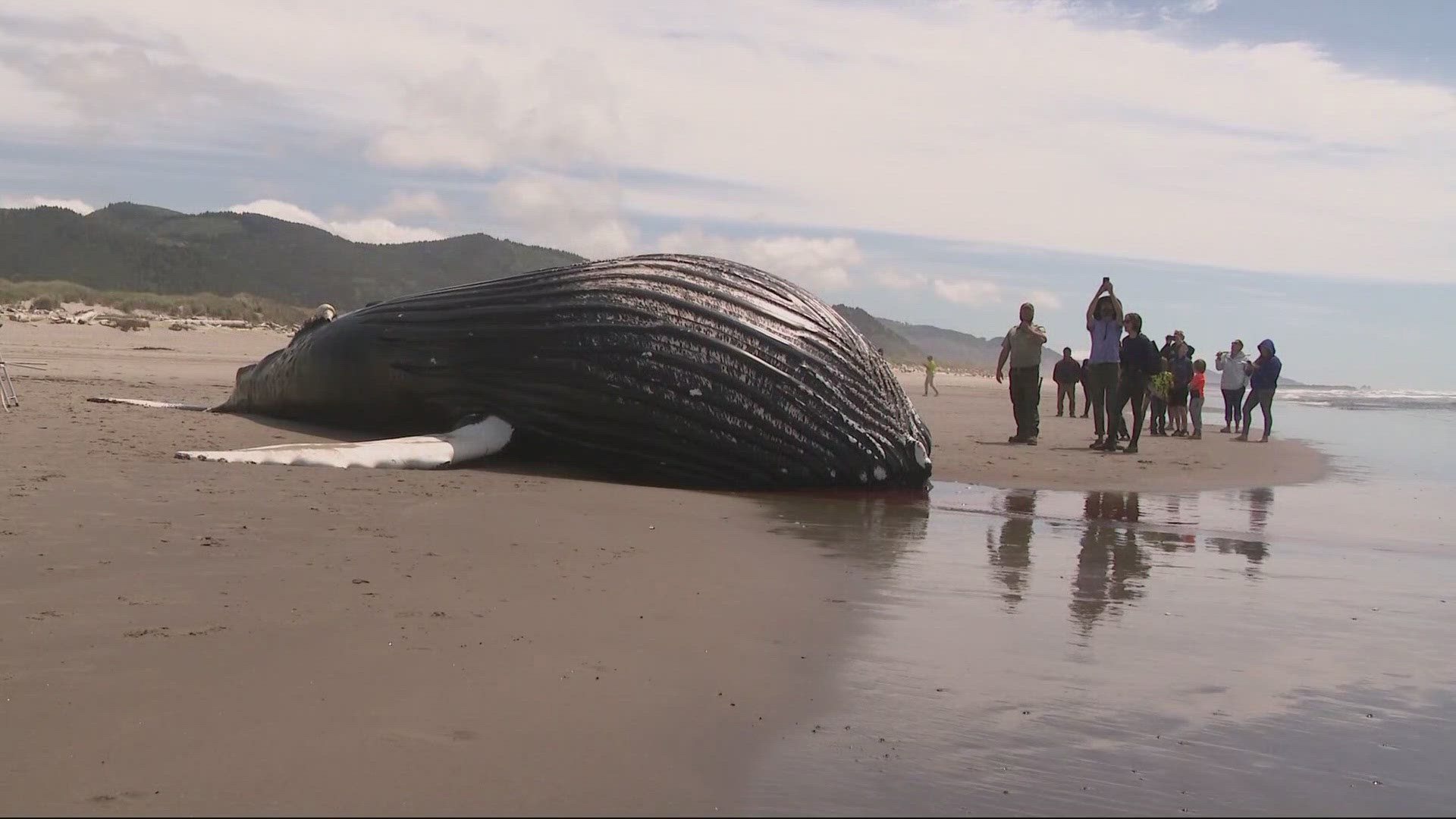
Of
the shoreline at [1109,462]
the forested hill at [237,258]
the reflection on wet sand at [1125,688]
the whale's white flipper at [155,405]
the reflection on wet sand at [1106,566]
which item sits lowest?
the reflection on wet sand at [1125,688]

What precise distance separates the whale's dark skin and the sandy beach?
522 millimetres

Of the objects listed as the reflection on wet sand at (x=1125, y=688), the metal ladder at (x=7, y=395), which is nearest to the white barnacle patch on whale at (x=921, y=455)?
the reflection on wet sand at (x=1125, y=688)

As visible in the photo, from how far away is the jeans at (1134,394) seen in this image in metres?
13.0

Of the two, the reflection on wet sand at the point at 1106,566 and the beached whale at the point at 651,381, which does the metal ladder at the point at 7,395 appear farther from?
the reflection on wet sand at the point at 1106,566

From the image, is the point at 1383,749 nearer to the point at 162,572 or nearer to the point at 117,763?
the point at 117,763

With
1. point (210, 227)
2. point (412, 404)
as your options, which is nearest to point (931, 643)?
point (412, 404)

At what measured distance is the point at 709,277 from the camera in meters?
7.51

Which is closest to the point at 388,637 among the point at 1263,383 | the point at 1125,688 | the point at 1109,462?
the point at 1125,688

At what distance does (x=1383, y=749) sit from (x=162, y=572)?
11.4 ft

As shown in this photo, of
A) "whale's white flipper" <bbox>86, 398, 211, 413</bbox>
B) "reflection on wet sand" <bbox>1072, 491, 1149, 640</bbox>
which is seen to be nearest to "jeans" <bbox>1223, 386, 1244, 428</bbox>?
"reflection on wet sand" <bbox>1072, 491, 1149, 640</bbox>

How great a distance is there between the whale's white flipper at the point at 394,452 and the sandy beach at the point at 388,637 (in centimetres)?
15

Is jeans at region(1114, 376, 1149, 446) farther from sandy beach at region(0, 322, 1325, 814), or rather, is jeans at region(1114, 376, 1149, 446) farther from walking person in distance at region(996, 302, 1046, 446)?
sandy beach at region(0, 322, 1325, 814)

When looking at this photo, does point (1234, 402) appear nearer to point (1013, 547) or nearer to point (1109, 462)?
point (1109, 462)

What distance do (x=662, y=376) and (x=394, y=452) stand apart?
156 cm
